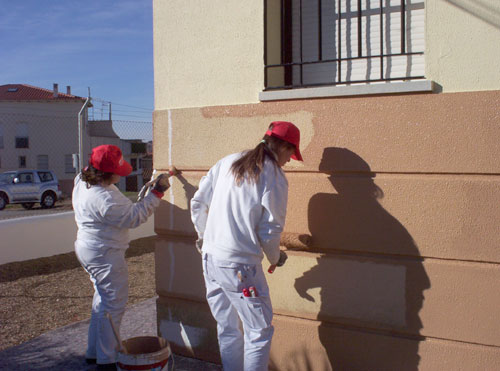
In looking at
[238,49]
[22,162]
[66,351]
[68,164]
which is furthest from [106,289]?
[22,162]

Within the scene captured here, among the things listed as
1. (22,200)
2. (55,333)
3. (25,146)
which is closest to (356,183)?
(55,333)

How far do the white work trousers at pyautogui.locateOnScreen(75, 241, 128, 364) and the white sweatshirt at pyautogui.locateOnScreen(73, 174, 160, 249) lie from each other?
67 millimetres

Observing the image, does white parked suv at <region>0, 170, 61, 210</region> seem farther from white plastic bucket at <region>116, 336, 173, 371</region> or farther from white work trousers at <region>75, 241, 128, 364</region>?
white plastic bucket at <region>116, 336, 173, 371</region>

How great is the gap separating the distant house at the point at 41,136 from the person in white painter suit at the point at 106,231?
1810cm

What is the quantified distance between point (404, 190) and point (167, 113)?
196 centimetres

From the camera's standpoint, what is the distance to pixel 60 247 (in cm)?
834

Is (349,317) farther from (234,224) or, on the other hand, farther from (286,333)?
(234,224)

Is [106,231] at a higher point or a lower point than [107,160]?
lower

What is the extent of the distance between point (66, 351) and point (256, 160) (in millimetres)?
2626

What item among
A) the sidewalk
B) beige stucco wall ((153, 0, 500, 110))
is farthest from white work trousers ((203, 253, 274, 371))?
beige stucco wall ((153, 0, 500, 110))

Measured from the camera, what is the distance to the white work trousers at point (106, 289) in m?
3.60

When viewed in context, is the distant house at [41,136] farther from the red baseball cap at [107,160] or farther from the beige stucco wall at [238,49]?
the red baseball cap at [107,160]

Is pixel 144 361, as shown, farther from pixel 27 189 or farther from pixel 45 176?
pixel 45 176

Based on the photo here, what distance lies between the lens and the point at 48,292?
6.47 m
